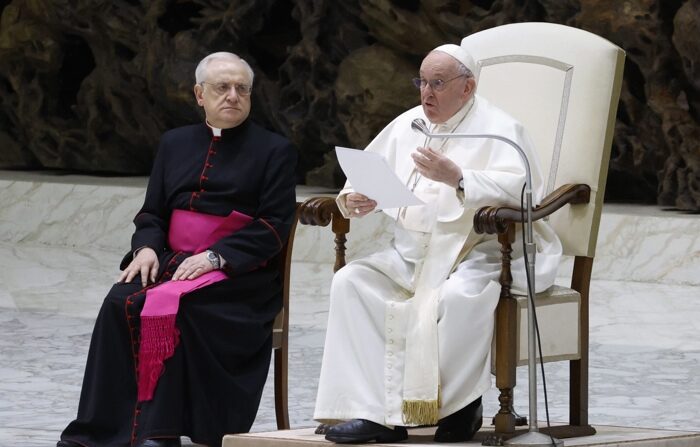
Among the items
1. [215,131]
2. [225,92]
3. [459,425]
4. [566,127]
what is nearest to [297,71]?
[215,131]

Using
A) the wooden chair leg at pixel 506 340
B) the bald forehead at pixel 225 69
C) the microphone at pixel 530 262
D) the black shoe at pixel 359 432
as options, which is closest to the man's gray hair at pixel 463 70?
the microphone at pixel 530 262

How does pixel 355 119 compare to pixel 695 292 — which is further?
pixel 355 119

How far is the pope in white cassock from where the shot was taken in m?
5.27

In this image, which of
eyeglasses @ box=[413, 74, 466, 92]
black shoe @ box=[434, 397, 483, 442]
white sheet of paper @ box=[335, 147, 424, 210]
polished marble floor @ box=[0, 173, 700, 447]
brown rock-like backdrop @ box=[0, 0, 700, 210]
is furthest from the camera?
brown rock-like backdrop @ box=[0, 0, 700, 210]

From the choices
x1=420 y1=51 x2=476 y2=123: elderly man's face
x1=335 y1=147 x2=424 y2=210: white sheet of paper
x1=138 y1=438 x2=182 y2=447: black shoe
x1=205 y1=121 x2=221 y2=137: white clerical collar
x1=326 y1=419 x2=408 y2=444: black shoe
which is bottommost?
x1=138 y1=438 x2=182 y2=447: black shoe

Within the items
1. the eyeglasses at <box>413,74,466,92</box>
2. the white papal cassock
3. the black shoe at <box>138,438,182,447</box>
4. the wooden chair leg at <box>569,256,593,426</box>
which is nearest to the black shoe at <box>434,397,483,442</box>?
the white papal cassock

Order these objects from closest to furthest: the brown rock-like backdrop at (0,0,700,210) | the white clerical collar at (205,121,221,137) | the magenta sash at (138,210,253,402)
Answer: the magenta sash at (138,210,253,402) → the white clerical collar at (205,121,221,137) → the brown rock-like backdrop at (0,0,700,210)

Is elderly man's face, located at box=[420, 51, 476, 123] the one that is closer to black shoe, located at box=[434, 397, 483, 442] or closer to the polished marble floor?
black shoe, located at box=[434, 397, 483, 442]

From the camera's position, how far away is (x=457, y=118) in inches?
228

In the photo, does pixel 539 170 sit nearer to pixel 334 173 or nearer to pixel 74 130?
pixel 334 173

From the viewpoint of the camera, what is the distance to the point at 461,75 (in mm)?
5621

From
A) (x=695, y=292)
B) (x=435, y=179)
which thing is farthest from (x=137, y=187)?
(x=435, y=179)

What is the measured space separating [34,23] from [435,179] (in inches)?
358

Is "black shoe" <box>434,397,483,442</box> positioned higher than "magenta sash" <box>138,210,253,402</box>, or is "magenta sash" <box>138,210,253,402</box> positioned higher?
"magenta sash" <box>138,210,253,402</box>
